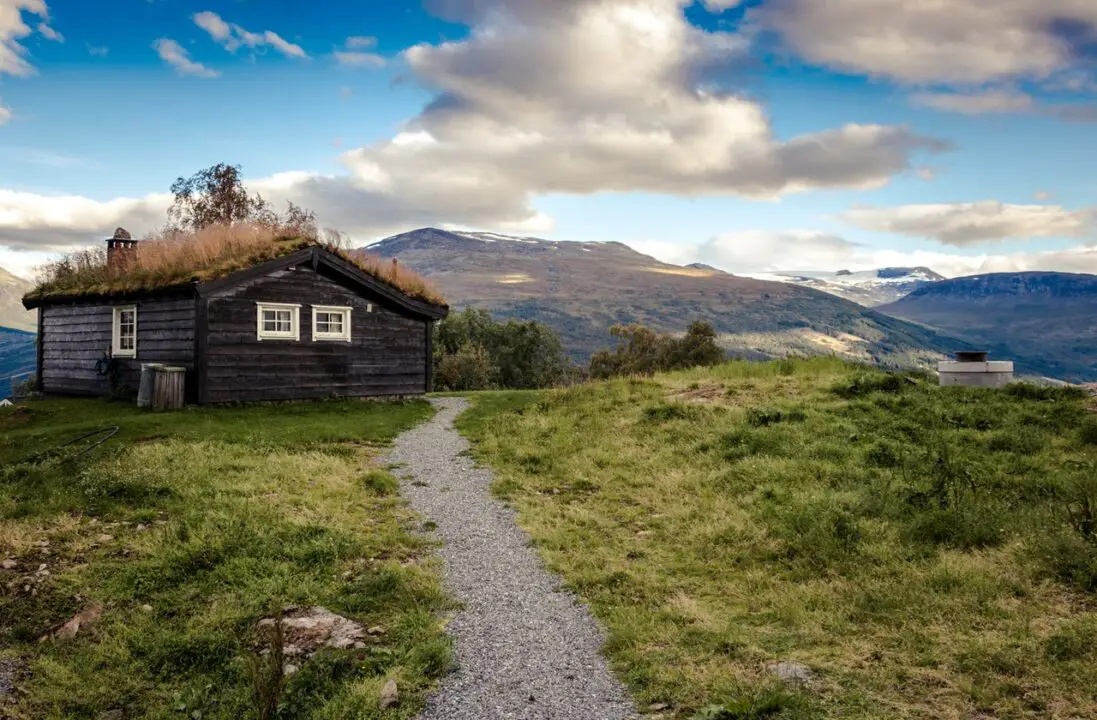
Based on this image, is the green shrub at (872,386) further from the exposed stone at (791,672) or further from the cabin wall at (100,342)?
the cabin wall at (100,342)

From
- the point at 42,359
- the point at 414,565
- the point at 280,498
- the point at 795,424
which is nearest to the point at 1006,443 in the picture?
the point at 795,424

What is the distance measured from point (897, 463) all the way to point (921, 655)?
7734 mm

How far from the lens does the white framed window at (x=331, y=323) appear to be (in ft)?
85.5

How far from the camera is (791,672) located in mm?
6699

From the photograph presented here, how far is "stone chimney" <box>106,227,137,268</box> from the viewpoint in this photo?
91.9 ft

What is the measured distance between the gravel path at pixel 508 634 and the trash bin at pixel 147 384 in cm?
1357

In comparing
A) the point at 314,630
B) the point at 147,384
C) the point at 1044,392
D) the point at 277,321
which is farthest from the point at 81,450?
the point at 1044,392

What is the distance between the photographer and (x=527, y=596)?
29.3ft

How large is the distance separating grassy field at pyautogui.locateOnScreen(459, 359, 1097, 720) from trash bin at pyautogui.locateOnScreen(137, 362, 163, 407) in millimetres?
11460

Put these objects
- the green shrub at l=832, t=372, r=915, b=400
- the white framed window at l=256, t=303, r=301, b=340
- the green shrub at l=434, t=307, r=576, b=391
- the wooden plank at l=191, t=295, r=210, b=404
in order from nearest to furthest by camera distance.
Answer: the green shrub at l=832, t=372, r=915, b=400 → the wooden plank at l=191, t=295, r=210, b=404 → the white framed window at l=256, t=303, r=301, b=340 → the green shrub at l=434, t=307, r=576, b=391

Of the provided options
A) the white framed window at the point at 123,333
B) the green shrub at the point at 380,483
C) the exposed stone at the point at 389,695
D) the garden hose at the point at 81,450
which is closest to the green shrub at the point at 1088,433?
Result: the green shrub at the point at 380,483

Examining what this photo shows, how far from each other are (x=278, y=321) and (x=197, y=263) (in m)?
3.30

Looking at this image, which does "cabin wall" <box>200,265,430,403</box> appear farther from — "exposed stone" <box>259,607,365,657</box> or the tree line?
→ the tree line

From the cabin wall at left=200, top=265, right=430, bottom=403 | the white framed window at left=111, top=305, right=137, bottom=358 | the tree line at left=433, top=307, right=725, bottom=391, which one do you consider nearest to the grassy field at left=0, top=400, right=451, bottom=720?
the cabin wall at left=200, top=265, right=430, bottom=403
